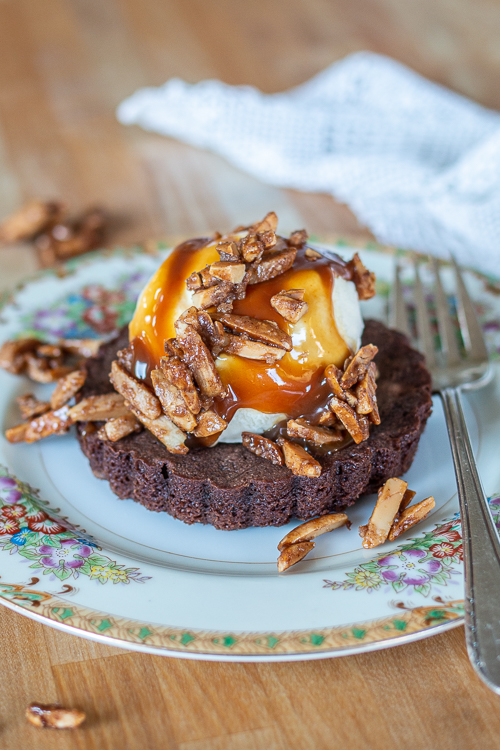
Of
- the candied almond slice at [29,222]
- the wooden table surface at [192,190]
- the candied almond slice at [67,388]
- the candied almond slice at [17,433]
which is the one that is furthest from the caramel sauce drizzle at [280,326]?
the candied almond slice at [29,222]

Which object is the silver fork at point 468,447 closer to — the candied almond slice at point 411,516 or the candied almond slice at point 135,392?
the candied almond slice at point 411,516

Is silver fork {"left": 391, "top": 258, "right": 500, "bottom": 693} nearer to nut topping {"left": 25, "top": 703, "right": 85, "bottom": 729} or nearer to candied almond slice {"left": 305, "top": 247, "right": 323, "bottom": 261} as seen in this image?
candied almond slice {"left": 305, "top": 247, "right": 323, "bottom": 261}

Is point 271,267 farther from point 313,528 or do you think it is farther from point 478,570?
point 478,570

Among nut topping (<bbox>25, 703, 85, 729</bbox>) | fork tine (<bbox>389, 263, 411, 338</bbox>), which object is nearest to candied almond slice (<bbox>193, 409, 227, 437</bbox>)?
nut topping (<bbox>25, 703, 85, 729</bbox>)

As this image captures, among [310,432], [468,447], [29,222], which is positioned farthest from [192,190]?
[468,447]

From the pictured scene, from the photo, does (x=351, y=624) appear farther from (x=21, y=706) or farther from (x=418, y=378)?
(x=418, y=378)

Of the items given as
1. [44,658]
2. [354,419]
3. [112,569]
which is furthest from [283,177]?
[44,658]
